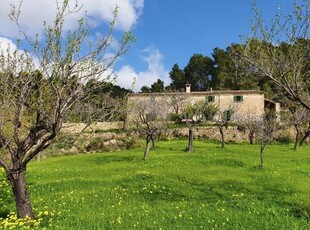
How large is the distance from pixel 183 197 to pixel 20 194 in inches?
290

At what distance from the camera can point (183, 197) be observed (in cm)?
1684

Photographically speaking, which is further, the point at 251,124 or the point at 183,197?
the point at 251,124

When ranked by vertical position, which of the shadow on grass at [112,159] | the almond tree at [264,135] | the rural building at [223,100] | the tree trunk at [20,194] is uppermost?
the rural building at [223,100]

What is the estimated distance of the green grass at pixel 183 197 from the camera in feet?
39.0

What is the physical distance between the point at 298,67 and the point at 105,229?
9.06 m

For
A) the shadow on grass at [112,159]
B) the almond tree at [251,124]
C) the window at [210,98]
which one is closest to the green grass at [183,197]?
the shadow on grass at [112,159]

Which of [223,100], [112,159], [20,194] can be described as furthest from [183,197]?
[223,100]

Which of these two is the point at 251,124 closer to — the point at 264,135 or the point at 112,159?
the point at 264,135

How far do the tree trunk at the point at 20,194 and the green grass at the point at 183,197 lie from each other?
39.2 inches

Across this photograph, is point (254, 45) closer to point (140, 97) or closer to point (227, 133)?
point (227, 133)

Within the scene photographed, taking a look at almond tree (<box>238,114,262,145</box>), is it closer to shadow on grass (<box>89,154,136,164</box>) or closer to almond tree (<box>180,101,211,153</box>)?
almond tree (<box>180,101,211,153</box>)

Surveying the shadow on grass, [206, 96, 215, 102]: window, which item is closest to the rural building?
[206, 96, 215, 102]: window

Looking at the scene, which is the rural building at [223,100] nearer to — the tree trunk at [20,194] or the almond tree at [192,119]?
the almond tree at [192,119]

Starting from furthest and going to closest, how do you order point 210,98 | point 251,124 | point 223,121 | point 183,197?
point 210,98
point 251,124
point 223,121
point 183,197
